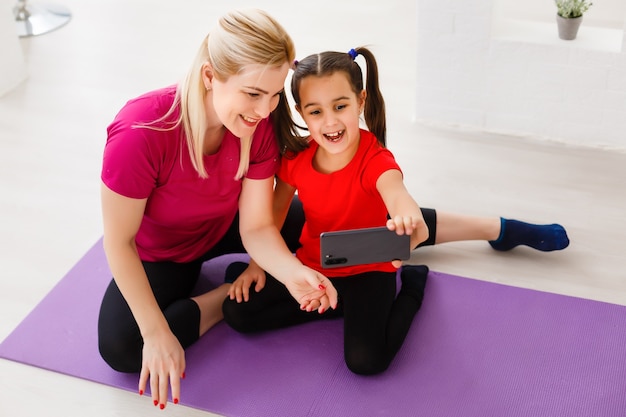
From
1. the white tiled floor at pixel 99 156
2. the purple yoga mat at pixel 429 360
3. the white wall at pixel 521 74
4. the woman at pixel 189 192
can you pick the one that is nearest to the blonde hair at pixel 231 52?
the woman at pixel 189 192

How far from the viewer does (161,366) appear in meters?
1.87

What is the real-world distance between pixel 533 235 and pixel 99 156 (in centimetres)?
157

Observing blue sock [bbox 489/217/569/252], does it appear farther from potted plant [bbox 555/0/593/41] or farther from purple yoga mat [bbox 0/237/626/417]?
potted plant [bbox 555/0/593/41]

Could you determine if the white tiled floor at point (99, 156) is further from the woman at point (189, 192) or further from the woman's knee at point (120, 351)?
the woman at point (189, 192)

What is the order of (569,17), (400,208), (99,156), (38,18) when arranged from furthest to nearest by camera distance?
(38,18), (99,156), (569,17), (400,208)

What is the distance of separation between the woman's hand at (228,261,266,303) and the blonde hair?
1.45 feet

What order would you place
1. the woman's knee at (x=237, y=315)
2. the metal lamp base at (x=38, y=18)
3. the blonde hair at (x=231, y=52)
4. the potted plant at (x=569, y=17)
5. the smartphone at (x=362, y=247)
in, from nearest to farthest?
1. the blonde hair at (x=231, y=52)
2. the smartphone at (x=362, y=247)
3. the woman's knee at (x=237, y=315)
4. the potted plant at (x=569, y=17)
5. the metal lamp base at (x=38, y=18)

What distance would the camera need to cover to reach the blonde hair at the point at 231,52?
170 centimetres

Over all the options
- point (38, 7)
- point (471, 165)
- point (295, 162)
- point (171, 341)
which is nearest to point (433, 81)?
point (471, 165)

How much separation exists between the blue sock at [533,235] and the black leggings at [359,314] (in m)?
0.36

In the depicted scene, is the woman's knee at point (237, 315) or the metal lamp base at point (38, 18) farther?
the metal lamp base at point (38, 18)

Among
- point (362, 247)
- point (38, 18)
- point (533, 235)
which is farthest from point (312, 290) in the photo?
point (38, 18)

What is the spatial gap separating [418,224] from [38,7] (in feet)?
9.65

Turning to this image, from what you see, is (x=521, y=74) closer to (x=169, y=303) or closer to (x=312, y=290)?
(x=312, y=290)
